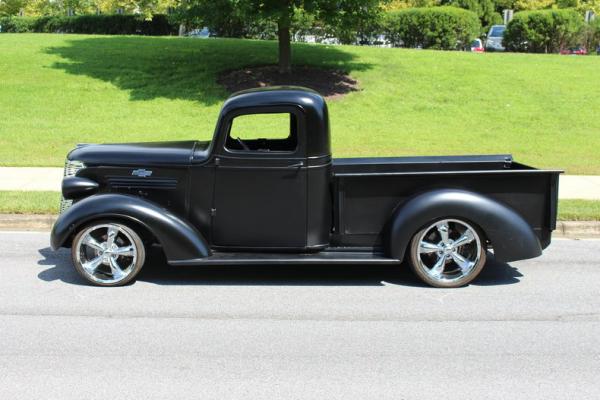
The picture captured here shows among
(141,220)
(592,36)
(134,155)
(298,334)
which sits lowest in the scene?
(298,334)

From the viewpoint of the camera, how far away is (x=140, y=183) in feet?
A: 21.8

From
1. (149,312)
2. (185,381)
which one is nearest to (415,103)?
(149,312)

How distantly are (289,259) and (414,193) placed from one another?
127 cm

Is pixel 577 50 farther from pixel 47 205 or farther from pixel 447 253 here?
pixel 447 253

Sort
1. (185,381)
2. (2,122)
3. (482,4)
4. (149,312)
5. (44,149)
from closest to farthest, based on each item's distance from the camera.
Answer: (185,381)
(149,312)
(44,149)
(2,122)
(482,4)

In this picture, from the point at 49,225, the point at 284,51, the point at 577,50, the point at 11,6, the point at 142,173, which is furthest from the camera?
the point at 11,6

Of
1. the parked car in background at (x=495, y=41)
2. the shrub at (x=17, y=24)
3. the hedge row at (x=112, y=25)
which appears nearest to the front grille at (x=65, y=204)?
the hedge row at (x=112, y=25)

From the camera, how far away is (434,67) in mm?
21922

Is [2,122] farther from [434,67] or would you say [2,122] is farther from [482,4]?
[482,4]

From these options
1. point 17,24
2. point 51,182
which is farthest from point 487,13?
point 51,182

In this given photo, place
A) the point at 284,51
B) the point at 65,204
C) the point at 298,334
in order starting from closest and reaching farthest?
the point at 298,334 → the point at 65,204 → the point at 284,51

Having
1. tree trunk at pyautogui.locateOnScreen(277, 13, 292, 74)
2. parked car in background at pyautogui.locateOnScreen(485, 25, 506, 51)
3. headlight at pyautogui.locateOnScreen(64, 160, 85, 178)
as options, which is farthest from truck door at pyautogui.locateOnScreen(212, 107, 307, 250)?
parked car in background at pyautogui.locateOnScreen(485, 25, 506, 51)

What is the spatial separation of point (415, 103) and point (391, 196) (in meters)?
12.6

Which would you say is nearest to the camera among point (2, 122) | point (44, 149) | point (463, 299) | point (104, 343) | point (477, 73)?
point (104, 343)
